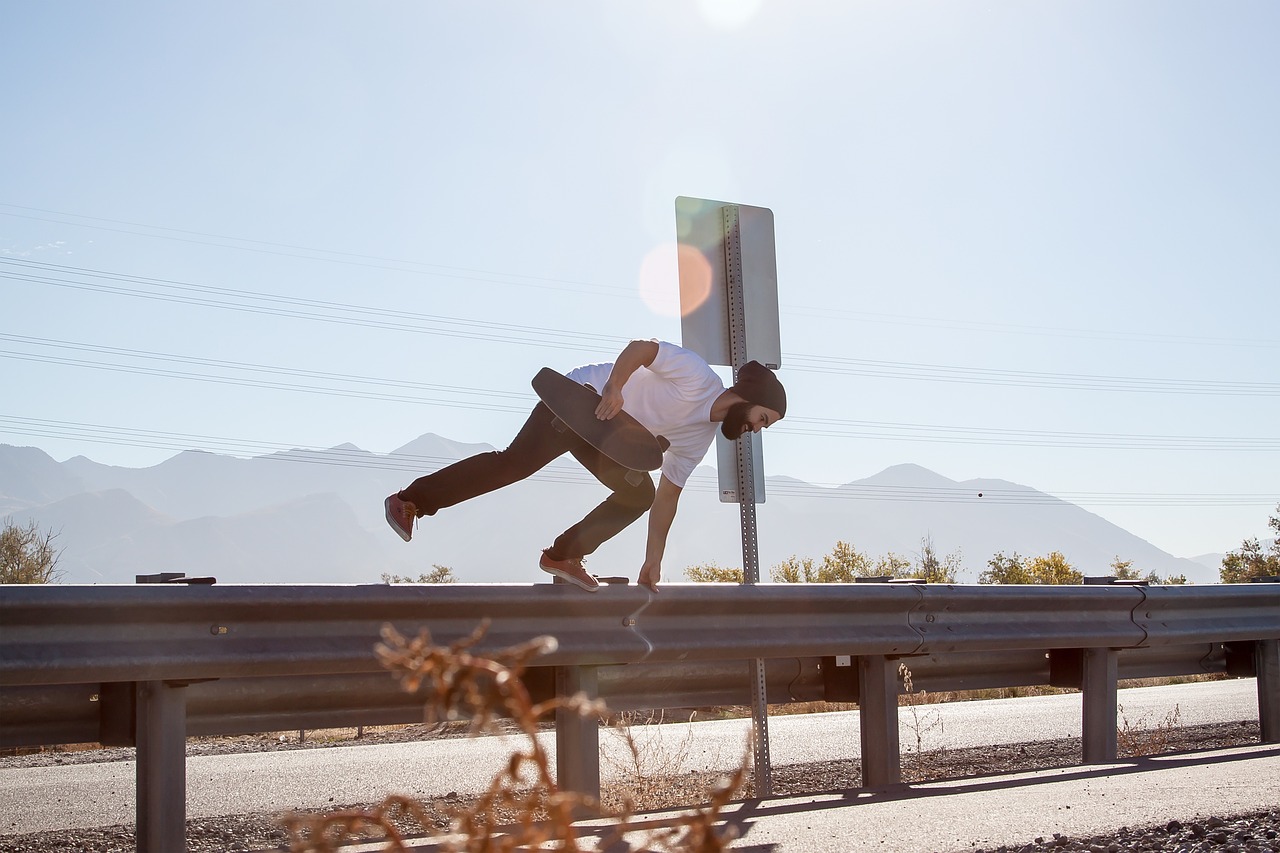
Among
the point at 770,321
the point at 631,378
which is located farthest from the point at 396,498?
the point at 770,321

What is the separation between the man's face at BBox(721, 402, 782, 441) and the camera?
5.11 meters

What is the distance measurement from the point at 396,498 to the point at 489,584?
131cm

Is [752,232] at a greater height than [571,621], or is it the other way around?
[752,232]

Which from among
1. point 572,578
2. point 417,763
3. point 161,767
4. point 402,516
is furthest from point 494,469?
point 417,763

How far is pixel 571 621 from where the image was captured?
4207 millimetres

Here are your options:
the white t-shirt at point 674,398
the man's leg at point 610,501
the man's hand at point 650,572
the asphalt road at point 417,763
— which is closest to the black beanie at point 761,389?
the white t-shirt at point 674,398

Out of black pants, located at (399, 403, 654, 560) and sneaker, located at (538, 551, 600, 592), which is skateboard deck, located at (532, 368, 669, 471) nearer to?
black pants, located at (399, 403, 654, 560)

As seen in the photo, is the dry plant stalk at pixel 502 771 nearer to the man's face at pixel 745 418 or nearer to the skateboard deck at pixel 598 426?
the skateboard deck at pixel 598 426

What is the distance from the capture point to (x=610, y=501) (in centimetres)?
516

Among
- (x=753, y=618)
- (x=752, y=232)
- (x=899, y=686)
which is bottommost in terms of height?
(x=899, y=686)

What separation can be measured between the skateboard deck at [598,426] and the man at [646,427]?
107 millimetres

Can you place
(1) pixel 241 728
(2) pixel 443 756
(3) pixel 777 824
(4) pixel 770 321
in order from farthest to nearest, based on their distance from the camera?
(2) pixel 443 756
(4) pixel 770 321
(1) pixel 241 728
(3) pixel 777 824

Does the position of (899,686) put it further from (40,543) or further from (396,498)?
(40,543)

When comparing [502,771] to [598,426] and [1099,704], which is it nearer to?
[598,426]
